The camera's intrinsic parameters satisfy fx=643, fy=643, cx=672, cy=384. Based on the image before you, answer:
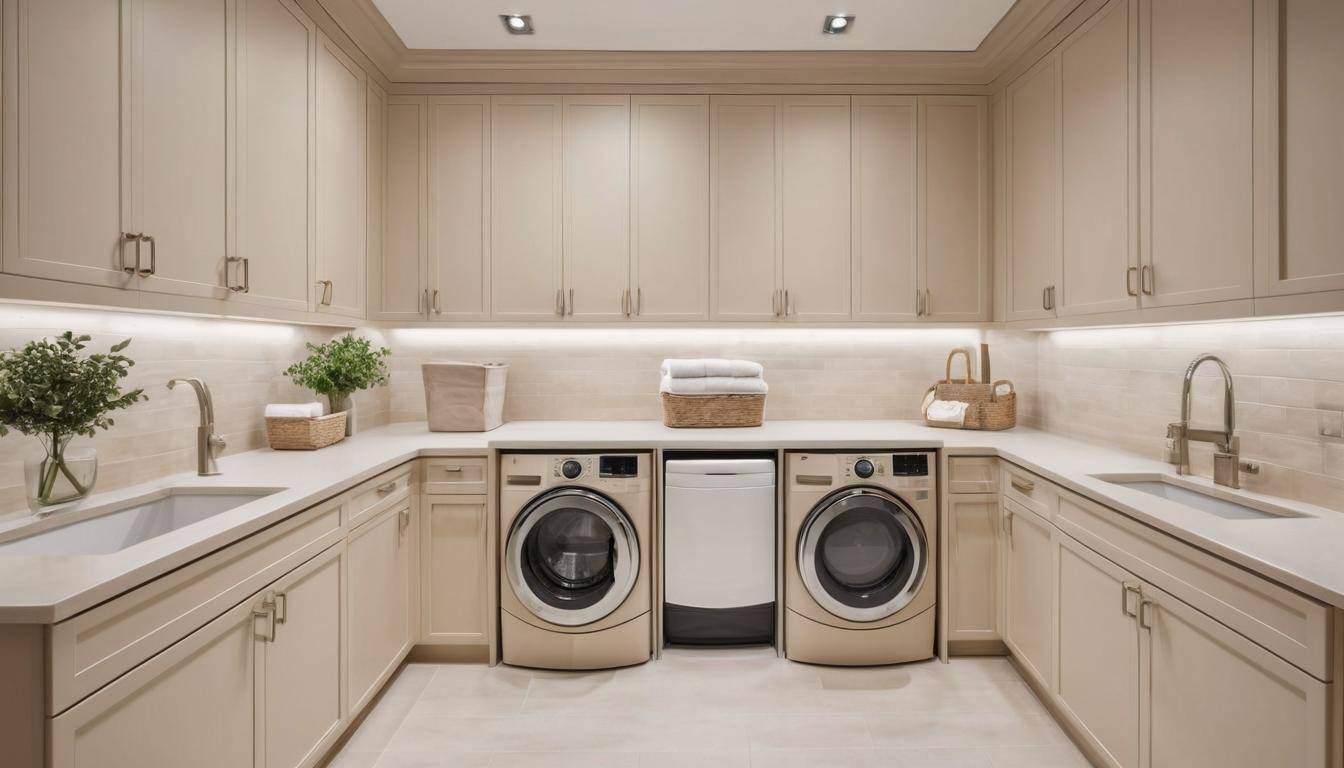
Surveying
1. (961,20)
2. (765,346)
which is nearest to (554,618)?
(765,346)

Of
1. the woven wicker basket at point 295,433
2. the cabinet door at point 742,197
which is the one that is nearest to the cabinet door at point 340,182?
the woven wicker basket at point 295,433

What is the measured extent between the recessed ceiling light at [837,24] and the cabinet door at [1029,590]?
210cm

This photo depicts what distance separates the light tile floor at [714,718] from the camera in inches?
82.6

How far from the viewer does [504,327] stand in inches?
124

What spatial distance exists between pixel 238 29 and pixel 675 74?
177cm

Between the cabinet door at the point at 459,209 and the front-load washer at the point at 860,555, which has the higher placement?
the cabinet door at the point at 459,209

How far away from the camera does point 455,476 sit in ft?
8.64

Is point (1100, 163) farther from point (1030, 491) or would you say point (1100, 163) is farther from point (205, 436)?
point (205, 436)

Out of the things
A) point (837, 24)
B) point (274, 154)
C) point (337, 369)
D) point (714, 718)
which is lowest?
point (714, 718)

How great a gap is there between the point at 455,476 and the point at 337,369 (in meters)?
0.66

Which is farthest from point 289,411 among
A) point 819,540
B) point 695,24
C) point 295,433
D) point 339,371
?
point 695,24

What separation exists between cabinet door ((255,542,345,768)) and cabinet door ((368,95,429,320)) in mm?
1444

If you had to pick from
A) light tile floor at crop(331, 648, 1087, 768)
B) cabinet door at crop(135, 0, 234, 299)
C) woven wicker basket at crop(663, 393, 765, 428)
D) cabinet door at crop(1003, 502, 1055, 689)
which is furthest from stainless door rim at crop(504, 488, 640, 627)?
cabinet door at crop(1003, 502, 1055, 689)

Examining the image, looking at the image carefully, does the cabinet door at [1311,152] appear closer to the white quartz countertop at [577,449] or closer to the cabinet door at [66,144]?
the white quartz countertop at [577,449]
